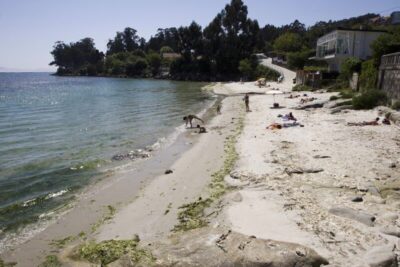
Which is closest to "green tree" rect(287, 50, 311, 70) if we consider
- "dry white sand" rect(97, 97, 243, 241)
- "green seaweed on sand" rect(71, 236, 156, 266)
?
"dry white sand" rect(97, 97, 243, 241)

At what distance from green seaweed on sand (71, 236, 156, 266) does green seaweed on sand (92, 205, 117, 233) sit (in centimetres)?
127

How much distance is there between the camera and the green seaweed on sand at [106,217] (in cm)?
1111

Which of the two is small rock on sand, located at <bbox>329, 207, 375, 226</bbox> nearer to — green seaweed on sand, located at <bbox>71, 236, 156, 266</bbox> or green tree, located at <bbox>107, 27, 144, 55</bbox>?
green seaweed on sand, located at <bbox>71, 236, 156, 266</bbox>

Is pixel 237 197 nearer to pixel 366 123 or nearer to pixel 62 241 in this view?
pixel 62 241

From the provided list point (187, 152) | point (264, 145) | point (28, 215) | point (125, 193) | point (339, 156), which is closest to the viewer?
point (28, 215)

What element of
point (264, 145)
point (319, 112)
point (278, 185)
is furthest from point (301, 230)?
point (319, 112)

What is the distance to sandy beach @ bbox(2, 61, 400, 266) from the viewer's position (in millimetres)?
8367

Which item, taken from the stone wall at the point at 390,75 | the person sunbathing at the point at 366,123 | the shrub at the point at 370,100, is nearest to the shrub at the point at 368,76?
the stone wall at the point at 390,75

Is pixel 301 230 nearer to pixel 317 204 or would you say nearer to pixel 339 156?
pixel 317 204

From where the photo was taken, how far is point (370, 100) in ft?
90.1

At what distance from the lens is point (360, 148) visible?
16.6m

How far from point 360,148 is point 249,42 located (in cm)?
9679

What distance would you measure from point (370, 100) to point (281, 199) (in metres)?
19.8

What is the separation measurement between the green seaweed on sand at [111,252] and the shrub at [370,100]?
74.7ft
